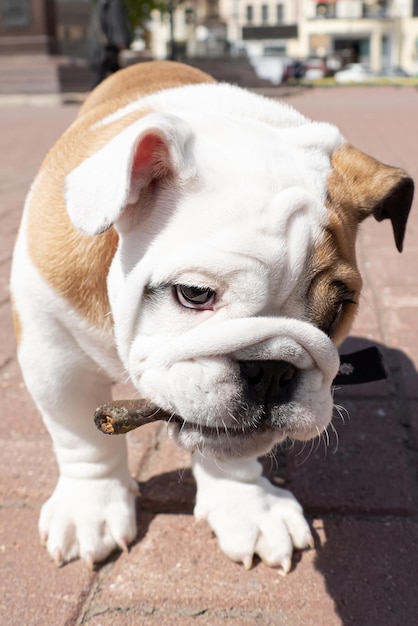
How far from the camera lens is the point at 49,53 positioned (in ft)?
60.8

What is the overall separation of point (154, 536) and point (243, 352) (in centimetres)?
91

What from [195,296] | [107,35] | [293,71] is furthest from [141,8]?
[195,296]

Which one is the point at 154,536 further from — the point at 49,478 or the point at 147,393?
the point at 147,393

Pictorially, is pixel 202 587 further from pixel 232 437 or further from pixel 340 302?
pixel 340 302

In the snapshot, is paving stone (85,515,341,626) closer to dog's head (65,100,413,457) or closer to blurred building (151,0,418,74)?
dog's head (65,100,413,457)

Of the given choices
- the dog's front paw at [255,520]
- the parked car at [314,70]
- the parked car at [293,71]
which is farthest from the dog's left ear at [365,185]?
the parked car at [314,70]

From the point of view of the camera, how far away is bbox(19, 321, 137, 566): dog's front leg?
2.12 metres

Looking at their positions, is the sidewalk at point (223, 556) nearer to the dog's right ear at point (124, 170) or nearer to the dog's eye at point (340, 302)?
the dog's eye at point (340, 302)

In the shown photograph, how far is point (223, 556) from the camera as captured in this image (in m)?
2.18

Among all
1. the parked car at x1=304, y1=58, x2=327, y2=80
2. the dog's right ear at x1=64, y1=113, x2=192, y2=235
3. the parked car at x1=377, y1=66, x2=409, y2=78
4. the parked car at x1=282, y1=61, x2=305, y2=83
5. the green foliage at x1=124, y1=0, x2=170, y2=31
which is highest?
the dog's right ear at x1=64, y1=113, x2=192, y2=235

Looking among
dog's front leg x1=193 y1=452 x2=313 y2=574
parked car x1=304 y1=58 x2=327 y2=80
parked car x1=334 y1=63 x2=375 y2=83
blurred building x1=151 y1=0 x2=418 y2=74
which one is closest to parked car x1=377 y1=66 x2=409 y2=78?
parked car x1=334 y1=63 x2=375 y2=83

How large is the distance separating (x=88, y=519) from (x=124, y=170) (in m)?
1.19

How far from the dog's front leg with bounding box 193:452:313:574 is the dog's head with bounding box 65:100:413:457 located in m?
0.48

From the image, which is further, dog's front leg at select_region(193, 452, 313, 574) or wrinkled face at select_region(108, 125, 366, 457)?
dog's front leg at select_region(193, 452, 313, 574)
